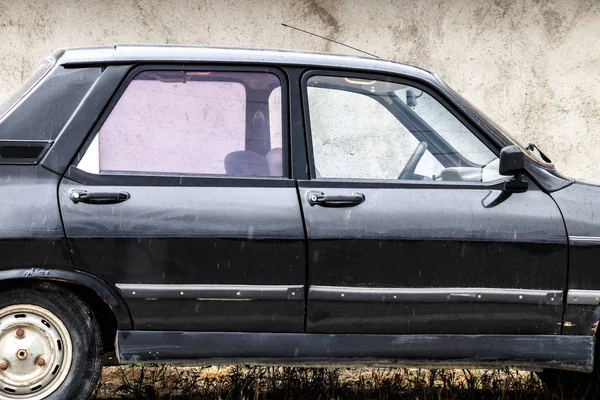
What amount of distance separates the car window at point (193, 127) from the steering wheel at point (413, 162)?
59cm

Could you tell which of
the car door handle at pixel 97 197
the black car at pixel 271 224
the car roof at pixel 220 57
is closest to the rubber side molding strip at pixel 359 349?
the black car at pixel 271 224

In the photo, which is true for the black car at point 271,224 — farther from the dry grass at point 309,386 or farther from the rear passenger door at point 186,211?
the dry grass at point 309,386

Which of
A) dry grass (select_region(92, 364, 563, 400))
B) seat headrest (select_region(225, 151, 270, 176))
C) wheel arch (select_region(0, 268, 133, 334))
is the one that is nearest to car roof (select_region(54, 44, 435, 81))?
seat headrest (select_region(225, 151, 270, 176))

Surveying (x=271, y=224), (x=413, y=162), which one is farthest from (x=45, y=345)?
(x=413, y=162)

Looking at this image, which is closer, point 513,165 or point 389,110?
point 513,165

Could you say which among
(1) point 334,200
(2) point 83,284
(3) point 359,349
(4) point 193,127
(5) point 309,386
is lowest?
(5) point 309,386

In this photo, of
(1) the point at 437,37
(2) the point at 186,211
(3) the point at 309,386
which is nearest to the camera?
(2) the point at 186,211

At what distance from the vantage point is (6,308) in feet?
16.6

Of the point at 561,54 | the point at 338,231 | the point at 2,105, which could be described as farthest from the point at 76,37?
the point at 338,231

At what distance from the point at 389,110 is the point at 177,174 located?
1048 millimetres

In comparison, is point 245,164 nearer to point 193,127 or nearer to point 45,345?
point 193,127

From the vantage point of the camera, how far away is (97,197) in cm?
511

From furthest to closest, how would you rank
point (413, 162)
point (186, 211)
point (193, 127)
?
point (413, 162)
point (193, 127)
point (186, 211)

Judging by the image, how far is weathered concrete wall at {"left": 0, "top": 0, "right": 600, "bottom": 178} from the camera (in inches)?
411
